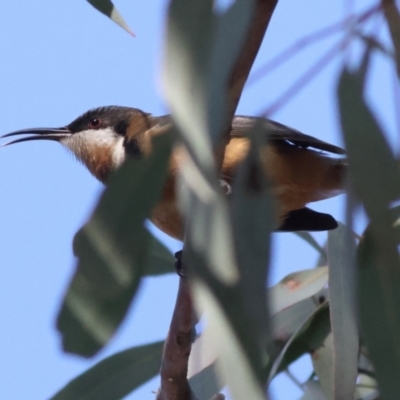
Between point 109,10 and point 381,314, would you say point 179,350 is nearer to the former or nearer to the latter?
point 109,10

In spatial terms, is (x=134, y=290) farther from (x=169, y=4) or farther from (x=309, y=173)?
(x=309, y=173)

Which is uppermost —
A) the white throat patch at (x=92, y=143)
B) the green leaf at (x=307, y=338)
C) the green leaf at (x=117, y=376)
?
the white throat patch at (x=92, y=143)

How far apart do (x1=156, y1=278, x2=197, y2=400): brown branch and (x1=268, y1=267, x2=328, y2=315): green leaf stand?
0.48 m

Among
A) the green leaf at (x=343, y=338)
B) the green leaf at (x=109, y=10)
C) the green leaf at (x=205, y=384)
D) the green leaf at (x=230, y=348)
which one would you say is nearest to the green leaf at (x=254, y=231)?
the green leaf at (x=230, y=348)

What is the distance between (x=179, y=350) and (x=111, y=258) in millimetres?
797

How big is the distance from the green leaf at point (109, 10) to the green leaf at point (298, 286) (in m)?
0.92

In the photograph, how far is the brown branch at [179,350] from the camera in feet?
5.56

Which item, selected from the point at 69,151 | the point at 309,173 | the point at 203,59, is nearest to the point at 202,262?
the point at 203,59

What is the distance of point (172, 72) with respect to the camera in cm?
89

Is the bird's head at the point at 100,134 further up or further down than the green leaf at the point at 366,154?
further up

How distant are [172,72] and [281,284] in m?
1.53

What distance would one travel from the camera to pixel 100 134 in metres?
3.00

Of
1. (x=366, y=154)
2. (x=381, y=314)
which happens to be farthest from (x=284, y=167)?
(x=366, y=154)

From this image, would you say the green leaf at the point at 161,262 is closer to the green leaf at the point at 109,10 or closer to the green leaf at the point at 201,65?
the green leaf at the point at 109,10
